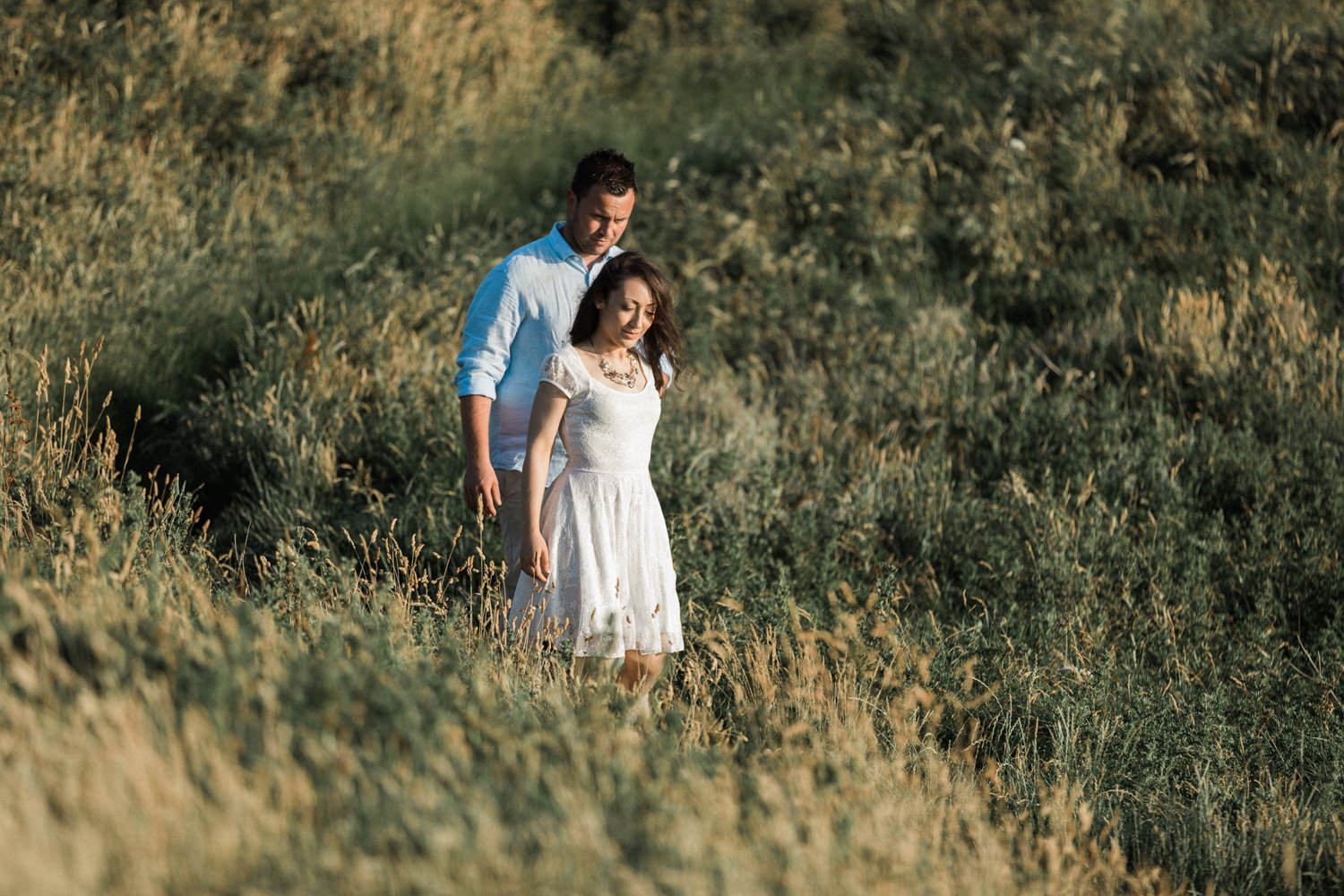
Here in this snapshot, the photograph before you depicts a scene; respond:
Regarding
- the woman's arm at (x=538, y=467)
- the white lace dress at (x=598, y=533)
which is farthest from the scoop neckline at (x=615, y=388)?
the woman's arm at (x=538, y=467)

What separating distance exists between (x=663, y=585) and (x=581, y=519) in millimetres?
375

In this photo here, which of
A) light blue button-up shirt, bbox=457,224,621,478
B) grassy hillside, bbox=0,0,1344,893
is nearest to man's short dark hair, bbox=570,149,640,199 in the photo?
light blue button-up shirt, bbox=457,224,621,478

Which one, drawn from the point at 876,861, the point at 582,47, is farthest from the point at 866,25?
the point at 876,861

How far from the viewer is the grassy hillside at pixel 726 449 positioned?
2.18 metres

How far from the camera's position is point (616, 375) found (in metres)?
3.67

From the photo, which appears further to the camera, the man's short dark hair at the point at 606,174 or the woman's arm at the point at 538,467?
the man's short dark hair at the point at 606,174

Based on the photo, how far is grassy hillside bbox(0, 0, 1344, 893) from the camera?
7.15 ft

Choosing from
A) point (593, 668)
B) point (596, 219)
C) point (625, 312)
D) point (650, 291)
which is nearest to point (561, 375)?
point (625, 312)

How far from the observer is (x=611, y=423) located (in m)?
3.61

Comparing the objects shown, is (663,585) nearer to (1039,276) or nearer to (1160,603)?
(1160,603)

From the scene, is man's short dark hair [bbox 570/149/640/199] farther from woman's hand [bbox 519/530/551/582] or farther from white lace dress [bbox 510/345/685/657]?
woman's hand [bbox 519/530/551/582]

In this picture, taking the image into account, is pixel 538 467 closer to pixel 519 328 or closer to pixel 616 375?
pixel 616 375

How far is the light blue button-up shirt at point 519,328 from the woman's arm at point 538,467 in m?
0.29

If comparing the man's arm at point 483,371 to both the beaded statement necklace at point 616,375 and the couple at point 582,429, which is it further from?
the beaded statement necklace at point 616,375
